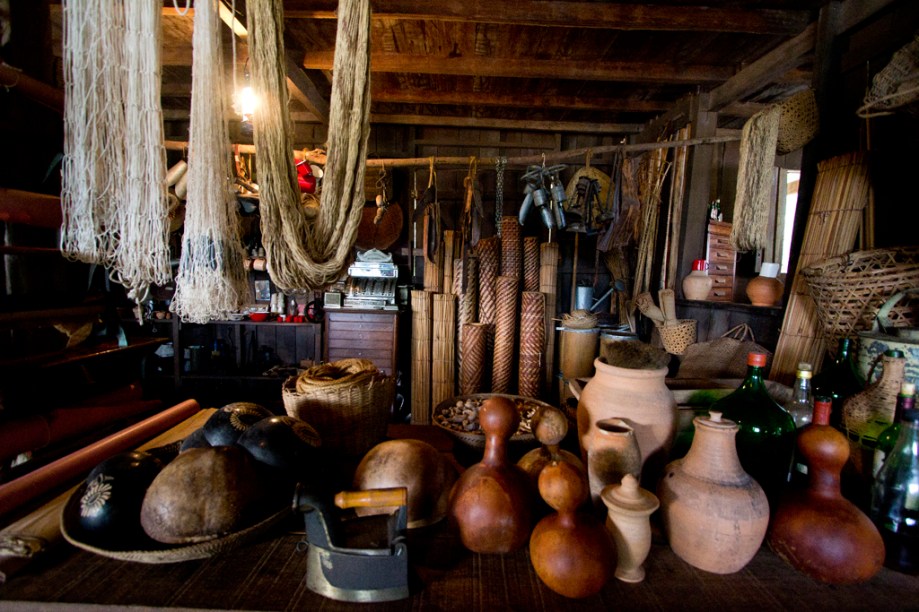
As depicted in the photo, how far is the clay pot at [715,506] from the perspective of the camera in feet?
3.30

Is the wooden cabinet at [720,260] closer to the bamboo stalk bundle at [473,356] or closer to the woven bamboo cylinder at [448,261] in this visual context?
the bamboo stalk bundle at [473,356]

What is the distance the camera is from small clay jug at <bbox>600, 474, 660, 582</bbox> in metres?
0.98

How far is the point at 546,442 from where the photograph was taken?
1.25m

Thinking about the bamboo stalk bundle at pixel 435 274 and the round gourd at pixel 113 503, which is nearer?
the round gourd at pixel 113 503

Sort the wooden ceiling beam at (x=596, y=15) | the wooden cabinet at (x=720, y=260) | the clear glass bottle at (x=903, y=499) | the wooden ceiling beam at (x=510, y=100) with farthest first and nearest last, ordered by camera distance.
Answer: the wooden ceiling beam at (x=510, y=100), the wooden cabinet at (x=720, y=260), the wooden ceiling beam at (x=596, y=15), the clear glass bottle at (x=903, y=499)

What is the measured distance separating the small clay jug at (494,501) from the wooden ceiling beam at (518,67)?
116 inches

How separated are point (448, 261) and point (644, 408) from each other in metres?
3.12

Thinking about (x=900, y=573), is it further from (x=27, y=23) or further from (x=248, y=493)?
(x=27, y=23)

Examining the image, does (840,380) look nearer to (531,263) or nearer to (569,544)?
(569,544)

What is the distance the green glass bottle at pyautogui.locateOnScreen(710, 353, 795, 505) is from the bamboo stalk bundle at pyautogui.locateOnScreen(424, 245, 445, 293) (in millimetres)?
3136

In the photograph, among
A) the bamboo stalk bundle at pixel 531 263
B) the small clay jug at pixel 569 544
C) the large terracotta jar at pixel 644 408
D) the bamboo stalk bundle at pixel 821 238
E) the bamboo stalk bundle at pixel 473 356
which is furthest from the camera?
the bamboo stalk bundle at pixel 531 263

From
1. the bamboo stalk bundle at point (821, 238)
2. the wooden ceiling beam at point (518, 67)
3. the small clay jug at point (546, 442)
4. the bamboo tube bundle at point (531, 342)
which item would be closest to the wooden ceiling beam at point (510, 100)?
the wooden ceiling beam at point (518, 67)

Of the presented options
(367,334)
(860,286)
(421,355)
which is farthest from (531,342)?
(860,286)

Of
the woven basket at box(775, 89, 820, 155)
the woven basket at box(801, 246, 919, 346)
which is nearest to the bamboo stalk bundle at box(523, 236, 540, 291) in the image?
the woven basket at box(775, 89, 820, 155)
